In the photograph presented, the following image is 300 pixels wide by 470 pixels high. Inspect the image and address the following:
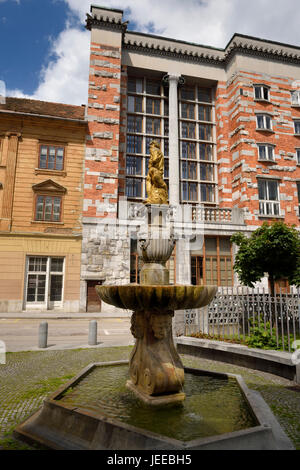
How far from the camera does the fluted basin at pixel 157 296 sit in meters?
3.95

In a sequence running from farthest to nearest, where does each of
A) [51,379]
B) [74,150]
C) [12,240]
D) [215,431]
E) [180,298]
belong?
1. [74,150]
2. [12,240]
3. [51,379]
4. [180,298]
5. [215,431]

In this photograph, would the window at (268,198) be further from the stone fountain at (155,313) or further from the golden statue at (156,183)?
the stone fountain at (155,313)

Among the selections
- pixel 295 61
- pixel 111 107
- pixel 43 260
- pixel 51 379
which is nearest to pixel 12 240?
pixel 43 260

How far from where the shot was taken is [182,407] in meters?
4.11

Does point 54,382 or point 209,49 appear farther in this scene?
point 209,49

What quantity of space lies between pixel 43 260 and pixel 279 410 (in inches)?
669

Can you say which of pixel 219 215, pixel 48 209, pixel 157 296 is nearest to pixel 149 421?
pixel 157 296

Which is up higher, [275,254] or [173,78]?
[173,78]

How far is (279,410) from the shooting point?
443cm

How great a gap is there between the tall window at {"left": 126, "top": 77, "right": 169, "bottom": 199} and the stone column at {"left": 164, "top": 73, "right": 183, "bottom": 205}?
1142 mm

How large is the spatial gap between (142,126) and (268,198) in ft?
37.4

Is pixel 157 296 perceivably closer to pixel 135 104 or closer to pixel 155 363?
pixel 155 363

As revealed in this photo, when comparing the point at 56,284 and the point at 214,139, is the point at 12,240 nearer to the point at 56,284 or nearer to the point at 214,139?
the point at 56,284

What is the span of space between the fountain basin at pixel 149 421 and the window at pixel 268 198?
17.8m
